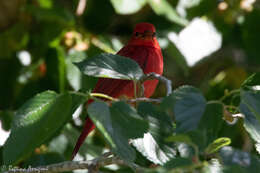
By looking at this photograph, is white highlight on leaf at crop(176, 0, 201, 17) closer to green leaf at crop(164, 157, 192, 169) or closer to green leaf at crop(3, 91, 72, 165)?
green leaf at crop(3, 91, 72, 165)

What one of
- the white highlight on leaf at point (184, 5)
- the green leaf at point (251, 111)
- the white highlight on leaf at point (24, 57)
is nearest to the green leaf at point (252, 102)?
the green leaf at point (251, 111)

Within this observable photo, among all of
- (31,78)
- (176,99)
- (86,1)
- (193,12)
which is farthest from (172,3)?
(176,99)

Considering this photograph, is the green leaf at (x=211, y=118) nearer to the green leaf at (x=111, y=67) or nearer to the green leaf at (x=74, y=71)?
the green leaf at (x=111, y=67)

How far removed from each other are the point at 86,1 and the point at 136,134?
8.78ft

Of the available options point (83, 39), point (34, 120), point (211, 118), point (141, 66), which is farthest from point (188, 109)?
point (83, 39)

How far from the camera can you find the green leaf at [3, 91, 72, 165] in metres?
1.60

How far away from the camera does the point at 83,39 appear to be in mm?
3686

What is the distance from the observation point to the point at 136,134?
4.75ft

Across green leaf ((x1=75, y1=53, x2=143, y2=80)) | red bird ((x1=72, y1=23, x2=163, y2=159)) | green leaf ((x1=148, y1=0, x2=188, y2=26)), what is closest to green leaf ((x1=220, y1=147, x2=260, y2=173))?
green leaf ((x1=75, y1=53, x2=143, y2=80))

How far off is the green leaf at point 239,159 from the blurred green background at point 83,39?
1.83 m

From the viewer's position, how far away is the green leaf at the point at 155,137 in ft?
5.05

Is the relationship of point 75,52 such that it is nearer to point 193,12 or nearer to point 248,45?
point 193,12

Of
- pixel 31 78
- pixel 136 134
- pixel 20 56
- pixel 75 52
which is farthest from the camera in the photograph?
pixel 20 56

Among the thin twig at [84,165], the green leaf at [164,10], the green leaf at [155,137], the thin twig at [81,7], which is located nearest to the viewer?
the green leaf at [155,137]
